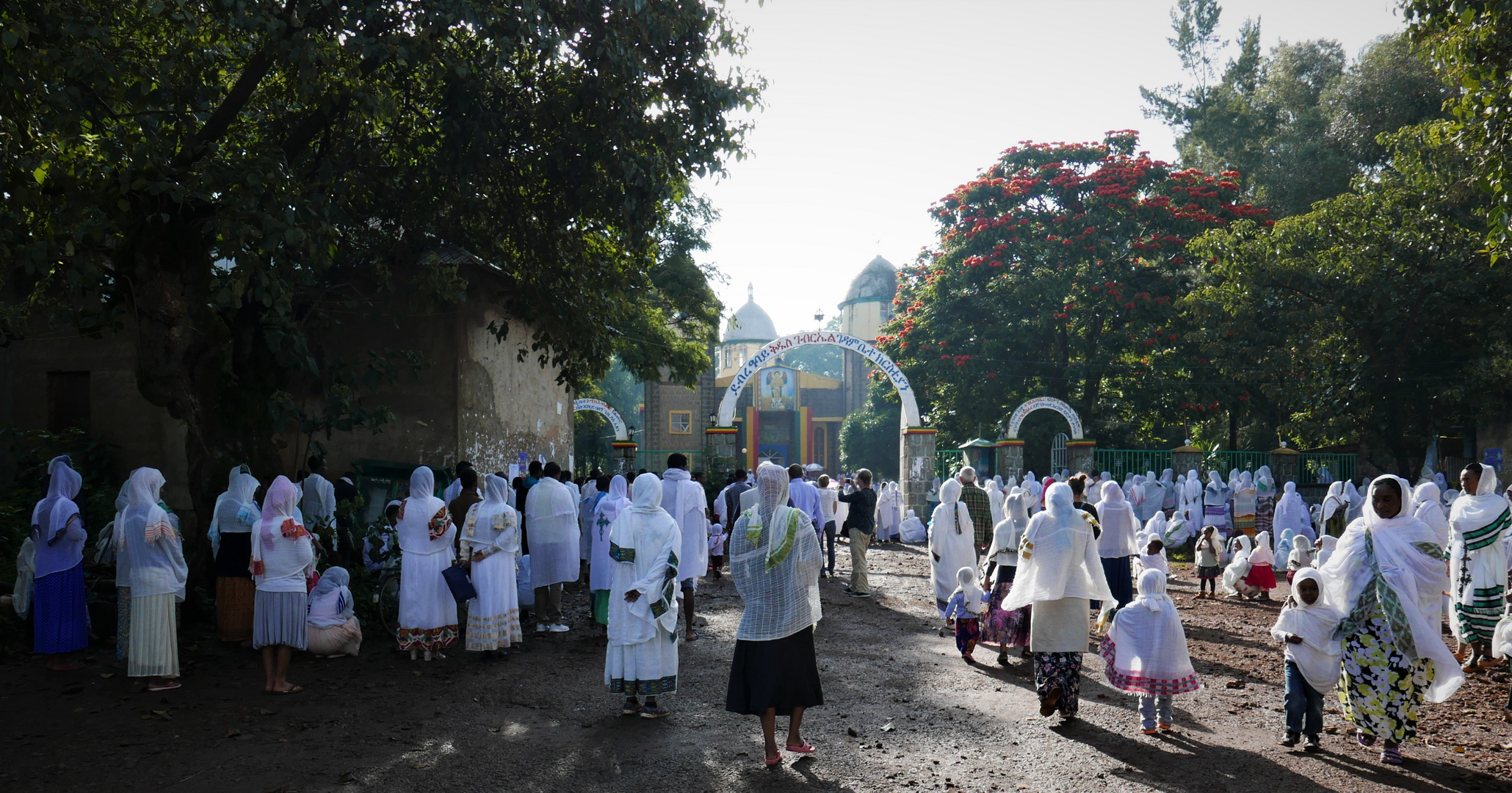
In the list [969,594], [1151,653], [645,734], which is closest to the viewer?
[1151,653]

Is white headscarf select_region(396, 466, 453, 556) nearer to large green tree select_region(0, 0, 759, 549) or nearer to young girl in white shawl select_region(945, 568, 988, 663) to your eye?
large green tree select_region(0, 0, 759, 549)

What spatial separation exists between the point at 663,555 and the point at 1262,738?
387 centimetres

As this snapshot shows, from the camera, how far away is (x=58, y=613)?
765 cm

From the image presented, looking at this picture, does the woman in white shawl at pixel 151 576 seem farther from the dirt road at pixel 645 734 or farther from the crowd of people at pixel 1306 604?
the crowd of people at pixel 1306 604

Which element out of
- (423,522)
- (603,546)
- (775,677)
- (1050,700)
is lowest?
(1050,700)

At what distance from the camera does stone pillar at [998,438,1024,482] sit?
22719 mm

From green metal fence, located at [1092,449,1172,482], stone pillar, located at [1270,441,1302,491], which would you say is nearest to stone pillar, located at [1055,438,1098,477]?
green metal fence, located at [1092,449,1172,482]

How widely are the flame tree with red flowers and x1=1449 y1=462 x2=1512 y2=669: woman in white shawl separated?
17.5m

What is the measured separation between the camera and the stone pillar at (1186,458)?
21.6m

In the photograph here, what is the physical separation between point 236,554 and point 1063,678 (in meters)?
6.15

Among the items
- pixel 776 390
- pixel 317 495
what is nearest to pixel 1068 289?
pixel 317 495

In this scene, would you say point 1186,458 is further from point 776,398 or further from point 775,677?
point 776,398

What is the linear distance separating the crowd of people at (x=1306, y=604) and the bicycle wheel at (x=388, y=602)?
5132mm

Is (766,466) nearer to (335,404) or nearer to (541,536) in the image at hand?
(541,536)
